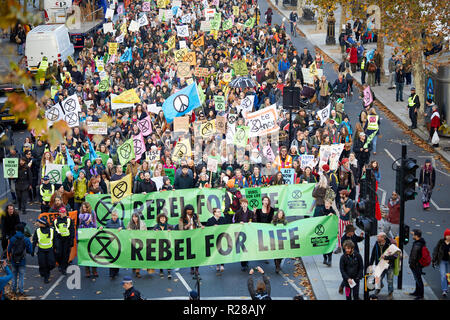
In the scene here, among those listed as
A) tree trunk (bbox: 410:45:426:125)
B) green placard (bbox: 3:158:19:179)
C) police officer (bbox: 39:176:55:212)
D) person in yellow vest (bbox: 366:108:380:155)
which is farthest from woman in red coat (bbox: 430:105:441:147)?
green placard (bbox: 3:158:19:179)

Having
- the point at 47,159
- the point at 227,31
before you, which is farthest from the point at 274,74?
the point at 47,159

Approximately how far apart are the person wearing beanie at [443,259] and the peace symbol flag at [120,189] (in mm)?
6884

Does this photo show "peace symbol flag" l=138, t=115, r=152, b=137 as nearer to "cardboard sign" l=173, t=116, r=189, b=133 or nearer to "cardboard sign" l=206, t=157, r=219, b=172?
"cardboard sign" l=173, t=116, r=189, b=133

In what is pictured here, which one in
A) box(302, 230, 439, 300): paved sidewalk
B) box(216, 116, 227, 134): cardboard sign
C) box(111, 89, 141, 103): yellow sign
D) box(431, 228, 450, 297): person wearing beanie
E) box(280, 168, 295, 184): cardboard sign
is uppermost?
box(111, 89, 141, 103): yellow sign

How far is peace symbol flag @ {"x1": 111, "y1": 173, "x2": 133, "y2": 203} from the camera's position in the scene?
1806 cm

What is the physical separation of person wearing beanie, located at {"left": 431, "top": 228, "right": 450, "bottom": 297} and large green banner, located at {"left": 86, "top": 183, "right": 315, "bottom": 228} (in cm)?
370

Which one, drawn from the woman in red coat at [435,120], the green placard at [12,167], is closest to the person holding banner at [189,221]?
the green placard at [12,167]

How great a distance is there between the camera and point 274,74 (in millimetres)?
31469

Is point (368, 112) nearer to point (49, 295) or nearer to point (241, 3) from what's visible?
point (49, 295)

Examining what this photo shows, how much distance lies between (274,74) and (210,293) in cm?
1682

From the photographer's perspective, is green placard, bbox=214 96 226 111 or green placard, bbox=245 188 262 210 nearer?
green placard, bbox=245 188 262 210

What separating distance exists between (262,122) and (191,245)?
7120mm

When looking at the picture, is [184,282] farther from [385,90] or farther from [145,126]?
[385,90]

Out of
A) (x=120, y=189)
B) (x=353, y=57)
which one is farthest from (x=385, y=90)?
(x=120, y=189)
